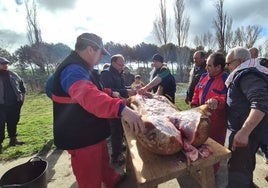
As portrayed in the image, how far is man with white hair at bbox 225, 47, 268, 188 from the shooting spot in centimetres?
203

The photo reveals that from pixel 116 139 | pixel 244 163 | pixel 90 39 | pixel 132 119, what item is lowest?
pixel 116 139

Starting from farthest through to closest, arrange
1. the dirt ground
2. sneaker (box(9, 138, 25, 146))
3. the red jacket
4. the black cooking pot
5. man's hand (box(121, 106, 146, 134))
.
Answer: sneaker (box(9, 138, 25, 146)), the dirt ground, the red jacket, the black cooking pot, man's hand (box(121, 106, 146, 134))

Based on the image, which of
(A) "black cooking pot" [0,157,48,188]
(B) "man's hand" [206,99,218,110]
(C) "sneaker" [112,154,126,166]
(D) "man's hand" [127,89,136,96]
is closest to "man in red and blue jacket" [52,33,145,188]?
(A) "black cooking pot" [0,157,48,188]

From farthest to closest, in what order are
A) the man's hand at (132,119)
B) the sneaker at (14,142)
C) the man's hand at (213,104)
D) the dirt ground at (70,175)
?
1. the sneaker at (14,142)
2. the dirt ground at (70,175)
3. the man's hand at (213,104)
4. the man's hand at (132,119)

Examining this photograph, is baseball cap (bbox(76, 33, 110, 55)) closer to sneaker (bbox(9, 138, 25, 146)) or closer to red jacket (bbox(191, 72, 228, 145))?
red jacket (bbox(191, 72, 228, 145))

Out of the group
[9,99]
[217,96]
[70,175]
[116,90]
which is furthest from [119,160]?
[9,99]

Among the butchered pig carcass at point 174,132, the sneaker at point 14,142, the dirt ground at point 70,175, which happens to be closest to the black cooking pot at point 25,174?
the dirt ground at point 70,175

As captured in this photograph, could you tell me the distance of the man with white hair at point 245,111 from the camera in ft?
6.64

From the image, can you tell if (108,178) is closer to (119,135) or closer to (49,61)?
(119,135)

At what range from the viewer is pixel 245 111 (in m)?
2.27

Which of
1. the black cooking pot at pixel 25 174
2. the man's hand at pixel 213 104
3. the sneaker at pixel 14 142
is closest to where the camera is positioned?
the black cooking pot at pixel 25 174

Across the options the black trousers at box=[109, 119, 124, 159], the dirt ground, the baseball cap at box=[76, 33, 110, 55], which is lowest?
the dirt ground

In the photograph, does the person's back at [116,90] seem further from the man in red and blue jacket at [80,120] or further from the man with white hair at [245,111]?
the man with white hair at [245,111]

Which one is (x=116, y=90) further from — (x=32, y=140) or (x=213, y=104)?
(x=32, y=140)
